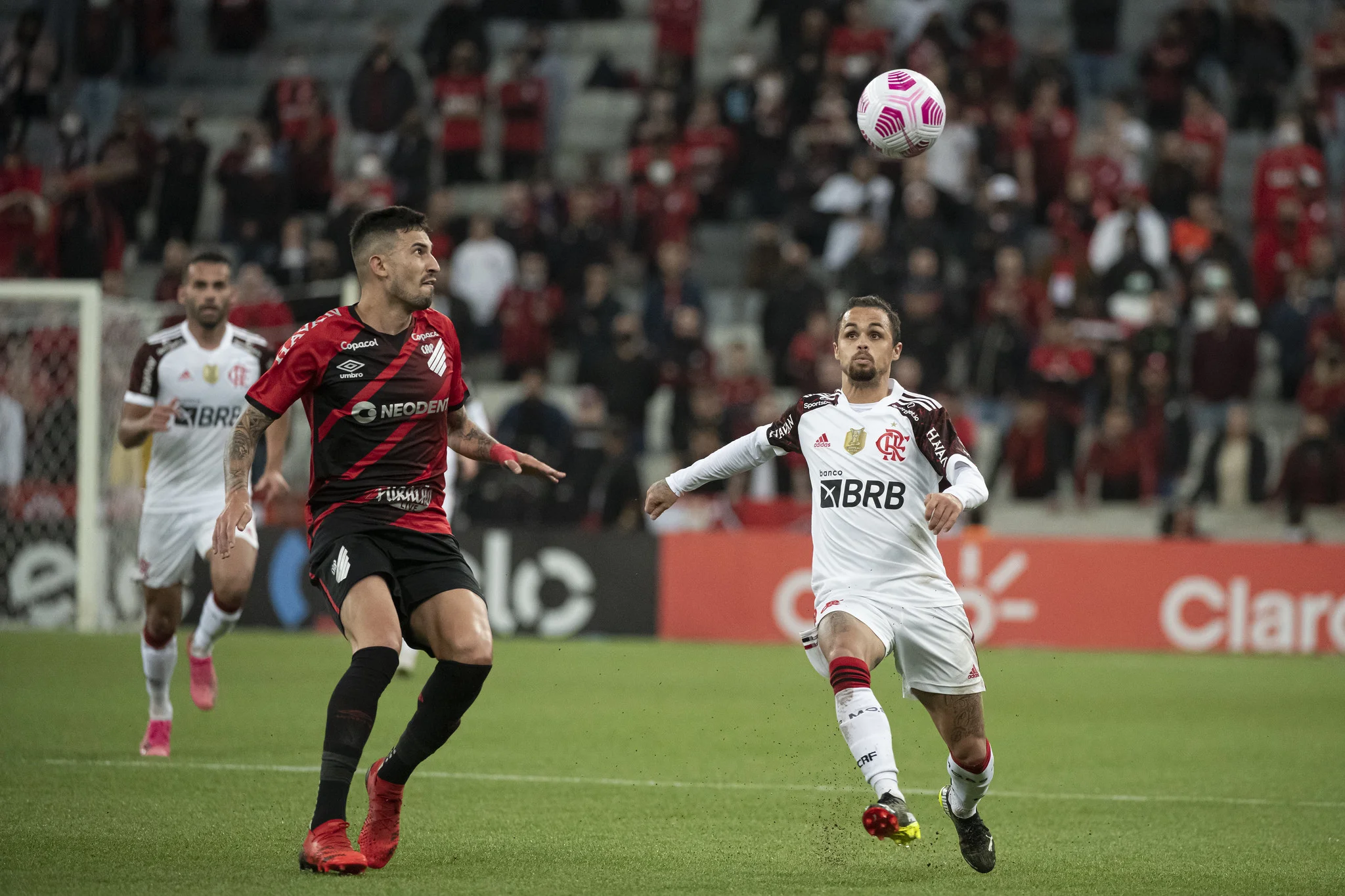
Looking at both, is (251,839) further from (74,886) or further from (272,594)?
(272,594)

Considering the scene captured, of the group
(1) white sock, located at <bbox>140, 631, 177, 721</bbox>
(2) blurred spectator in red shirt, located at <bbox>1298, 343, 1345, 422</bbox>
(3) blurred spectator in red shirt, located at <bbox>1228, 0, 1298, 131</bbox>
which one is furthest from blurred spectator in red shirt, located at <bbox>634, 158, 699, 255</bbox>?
(1) white sock, located at <bbox>140, 631, 177, 721</bbox>

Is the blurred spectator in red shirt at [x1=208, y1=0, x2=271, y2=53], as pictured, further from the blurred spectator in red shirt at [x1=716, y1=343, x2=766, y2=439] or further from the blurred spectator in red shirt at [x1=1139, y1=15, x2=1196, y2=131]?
the blurred spectator in red shirt at [x1=1139, y1=15, x2=1196, y2=131]

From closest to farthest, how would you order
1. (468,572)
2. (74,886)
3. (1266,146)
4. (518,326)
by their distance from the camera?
(74,886), (468,572), (518,326), (1266,146)

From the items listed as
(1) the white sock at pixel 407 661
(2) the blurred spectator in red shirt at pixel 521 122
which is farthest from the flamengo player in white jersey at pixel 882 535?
(2) the blurred spectator in red shirt at pixel 521 122

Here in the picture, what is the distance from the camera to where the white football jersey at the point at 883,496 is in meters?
7.05

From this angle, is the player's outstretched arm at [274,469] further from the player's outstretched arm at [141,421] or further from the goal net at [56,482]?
the goal net at [56,482]

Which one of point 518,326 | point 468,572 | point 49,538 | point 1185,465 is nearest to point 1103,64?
point 1185,465

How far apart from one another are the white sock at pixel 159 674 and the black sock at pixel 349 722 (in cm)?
350

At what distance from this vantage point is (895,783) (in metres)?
6.41

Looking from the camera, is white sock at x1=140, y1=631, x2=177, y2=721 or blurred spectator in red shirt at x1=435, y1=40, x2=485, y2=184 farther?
blurred spectator in red shirt at x1=435, y1=40, x2=485, y2=184

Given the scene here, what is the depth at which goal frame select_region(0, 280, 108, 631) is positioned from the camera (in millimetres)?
16297

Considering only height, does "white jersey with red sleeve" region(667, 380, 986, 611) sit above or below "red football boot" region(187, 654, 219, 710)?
above

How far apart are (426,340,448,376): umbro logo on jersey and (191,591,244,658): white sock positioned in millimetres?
3501

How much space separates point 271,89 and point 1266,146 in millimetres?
12598
